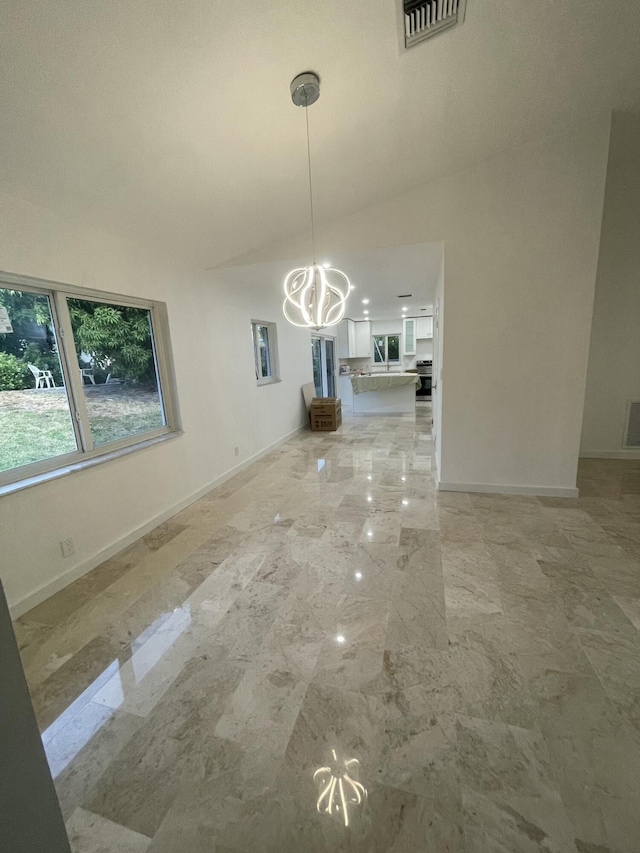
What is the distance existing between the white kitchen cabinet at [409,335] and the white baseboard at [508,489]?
263 inches

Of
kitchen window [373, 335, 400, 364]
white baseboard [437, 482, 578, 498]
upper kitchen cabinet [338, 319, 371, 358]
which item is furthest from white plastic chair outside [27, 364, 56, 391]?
kitchen window [373, 335, 400, 364]

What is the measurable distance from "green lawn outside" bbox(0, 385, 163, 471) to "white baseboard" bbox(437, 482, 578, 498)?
9.93 ft

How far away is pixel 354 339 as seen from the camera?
360 inches

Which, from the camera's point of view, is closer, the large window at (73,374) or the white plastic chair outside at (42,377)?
the large window at (73,374)

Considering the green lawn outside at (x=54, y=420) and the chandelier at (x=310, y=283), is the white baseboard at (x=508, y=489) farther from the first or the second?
the green lawn outside at (x=54, y=420)

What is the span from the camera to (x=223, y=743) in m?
1.26

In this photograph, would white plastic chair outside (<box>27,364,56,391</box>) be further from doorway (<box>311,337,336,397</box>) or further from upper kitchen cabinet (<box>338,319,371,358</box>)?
upper kitchen cabinet (<box>338,319,371,358</box>)

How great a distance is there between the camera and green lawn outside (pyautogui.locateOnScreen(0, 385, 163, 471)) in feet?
6.59

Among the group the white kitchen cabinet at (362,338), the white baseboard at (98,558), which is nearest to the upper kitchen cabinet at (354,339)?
the white kitchen cabinet at (362,338)

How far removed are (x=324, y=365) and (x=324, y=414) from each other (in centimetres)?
200

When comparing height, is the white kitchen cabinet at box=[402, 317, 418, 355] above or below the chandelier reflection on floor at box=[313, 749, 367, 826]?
above

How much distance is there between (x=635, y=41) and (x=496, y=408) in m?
2.38

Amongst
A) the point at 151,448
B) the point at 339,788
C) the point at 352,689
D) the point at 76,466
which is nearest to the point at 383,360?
the point at 151,448

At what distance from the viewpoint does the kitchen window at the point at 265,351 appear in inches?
198
